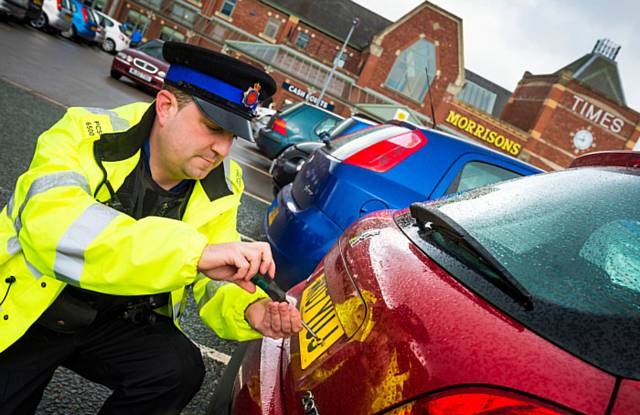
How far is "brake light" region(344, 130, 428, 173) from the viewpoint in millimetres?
2734

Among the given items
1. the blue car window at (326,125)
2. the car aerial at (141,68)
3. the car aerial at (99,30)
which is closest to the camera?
the blue car window at (326,125)

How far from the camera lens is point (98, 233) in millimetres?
1130

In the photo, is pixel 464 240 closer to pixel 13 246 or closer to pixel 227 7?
pixel 13 246

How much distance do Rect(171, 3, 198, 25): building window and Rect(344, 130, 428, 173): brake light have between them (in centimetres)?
3744

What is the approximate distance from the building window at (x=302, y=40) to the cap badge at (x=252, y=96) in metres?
36.3

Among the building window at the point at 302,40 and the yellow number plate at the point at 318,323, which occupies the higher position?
the building window at the point at 302,40

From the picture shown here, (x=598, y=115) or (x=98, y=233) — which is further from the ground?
(x=598, y=115)

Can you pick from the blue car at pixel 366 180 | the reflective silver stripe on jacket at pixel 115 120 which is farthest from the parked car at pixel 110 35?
the reflective silver stripe on jacket at pixel 115 120

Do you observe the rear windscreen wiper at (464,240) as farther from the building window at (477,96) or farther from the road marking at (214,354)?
the building window at (477,96)

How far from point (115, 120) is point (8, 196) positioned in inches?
95.1

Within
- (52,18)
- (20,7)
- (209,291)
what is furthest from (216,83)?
(52,18)

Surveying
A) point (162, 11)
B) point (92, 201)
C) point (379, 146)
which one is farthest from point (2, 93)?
point (162, 11)

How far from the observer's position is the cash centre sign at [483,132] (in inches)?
1248

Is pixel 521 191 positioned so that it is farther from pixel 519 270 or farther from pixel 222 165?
pixel 222 165
